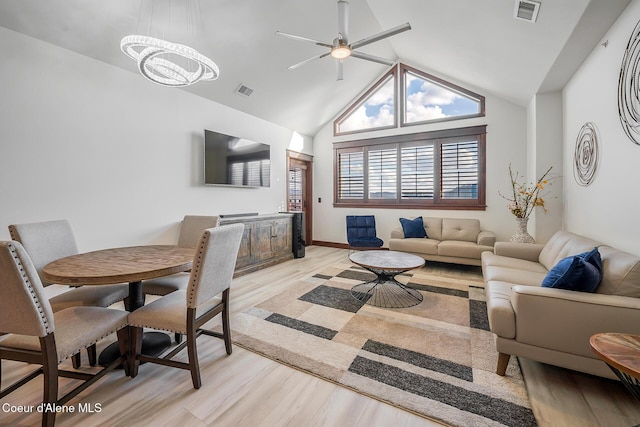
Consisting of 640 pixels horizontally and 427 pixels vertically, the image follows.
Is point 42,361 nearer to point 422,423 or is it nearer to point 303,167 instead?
point 422,423

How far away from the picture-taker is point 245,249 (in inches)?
169

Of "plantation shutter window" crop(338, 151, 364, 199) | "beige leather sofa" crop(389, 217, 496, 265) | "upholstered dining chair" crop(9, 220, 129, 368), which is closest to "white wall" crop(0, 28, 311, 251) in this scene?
"upholstered dining chair" crop(9, 220, 129, 368)

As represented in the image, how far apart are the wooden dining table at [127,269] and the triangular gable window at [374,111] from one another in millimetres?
5020

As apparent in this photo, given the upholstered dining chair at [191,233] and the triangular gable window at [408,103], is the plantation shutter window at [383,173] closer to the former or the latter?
the triangular gable window at [408,103]

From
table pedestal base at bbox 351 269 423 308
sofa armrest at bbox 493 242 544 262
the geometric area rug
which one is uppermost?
sofa armrest at bbox 493 242 544 262

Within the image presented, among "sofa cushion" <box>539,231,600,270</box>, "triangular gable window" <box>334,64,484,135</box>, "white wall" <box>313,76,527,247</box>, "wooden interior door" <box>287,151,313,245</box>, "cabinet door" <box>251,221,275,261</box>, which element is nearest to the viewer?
"sofa cushion" <box>539,231,600,270</box>

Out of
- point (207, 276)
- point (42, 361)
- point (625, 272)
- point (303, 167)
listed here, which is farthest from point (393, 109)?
point (42, 361)

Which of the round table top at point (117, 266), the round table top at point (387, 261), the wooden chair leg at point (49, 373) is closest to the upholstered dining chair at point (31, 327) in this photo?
the wooden chair leg at point (49, 373)

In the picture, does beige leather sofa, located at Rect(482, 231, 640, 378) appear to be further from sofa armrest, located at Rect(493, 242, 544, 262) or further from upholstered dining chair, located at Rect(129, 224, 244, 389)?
upholstered dining chair, located at Rect(129, 224, 244, 389)

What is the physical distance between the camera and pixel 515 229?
15.6 ft

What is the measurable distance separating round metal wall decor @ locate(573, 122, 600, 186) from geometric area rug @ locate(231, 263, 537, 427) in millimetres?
1710

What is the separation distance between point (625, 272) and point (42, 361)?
3.35 meters

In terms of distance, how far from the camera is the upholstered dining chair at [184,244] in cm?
230

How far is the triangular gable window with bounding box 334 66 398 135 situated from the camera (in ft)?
19.1
